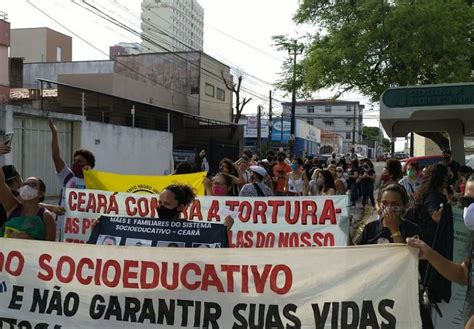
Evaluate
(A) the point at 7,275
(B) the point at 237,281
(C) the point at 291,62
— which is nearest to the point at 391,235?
(B) the point at 237,281

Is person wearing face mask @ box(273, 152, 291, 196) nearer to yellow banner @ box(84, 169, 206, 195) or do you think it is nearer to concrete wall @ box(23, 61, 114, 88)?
yellow banner @ box(84, 169, 206, 195)

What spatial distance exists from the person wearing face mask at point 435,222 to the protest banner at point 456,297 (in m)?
0.11

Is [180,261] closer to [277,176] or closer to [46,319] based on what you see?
[46,319]

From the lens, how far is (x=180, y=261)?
11.2ft

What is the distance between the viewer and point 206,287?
11.0 feet

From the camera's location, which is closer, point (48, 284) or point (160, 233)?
point (48, 284)

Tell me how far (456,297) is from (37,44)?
5927 centimetres

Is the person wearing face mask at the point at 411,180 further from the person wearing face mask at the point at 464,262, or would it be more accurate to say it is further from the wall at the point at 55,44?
the wall at the point at 55,44

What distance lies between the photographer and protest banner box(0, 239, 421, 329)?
3115mm

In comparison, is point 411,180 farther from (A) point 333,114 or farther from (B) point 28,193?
(A) point 333,114

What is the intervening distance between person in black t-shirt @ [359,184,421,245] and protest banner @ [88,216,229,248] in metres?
1.11

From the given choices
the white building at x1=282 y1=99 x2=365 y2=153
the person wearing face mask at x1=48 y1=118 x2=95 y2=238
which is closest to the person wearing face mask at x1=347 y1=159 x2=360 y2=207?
the person wearing face mask at x1=48 y1=118 x2=95 y2=238

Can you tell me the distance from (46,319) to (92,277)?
40 cm

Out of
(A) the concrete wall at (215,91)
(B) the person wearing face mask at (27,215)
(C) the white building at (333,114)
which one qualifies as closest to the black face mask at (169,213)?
(B) the person wearing face mask at (27,215)
